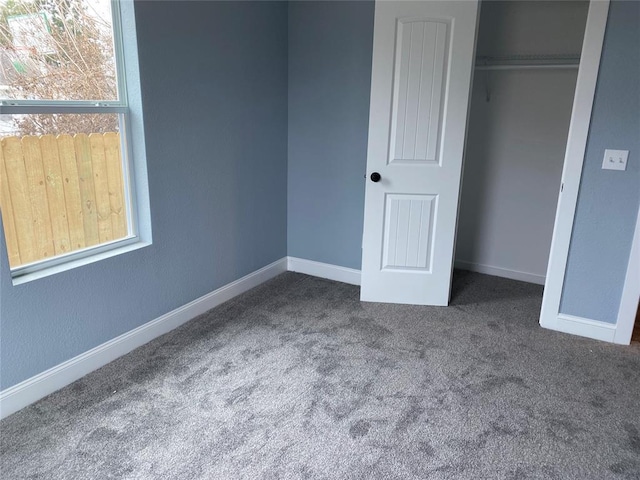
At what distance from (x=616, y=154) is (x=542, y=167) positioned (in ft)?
3.20

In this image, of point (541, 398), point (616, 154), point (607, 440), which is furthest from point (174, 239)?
point (616, 154)

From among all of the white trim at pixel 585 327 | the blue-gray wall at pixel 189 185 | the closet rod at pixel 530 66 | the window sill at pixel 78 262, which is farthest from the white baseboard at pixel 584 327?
the window sill at pixel 78 262

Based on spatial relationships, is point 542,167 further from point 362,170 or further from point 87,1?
point 87,1

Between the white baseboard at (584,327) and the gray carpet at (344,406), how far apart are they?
3.7 inches

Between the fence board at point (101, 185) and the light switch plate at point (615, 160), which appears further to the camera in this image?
the light switch plate at point (615, 160)

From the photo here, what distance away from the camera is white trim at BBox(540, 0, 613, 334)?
2.57 m

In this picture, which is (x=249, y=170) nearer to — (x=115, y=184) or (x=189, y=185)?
(x=189, y=185)

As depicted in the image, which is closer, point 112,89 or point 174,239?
point 112,89

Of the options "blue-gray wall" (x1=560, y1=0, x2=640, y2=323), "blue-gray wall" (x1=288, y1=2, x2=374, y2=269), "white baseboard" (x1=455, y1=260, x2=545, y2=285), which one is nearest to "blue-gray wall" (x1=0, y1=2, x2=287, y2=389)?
"blue-gray wall" (x1=288, y1=2, x2=374, y2=269)

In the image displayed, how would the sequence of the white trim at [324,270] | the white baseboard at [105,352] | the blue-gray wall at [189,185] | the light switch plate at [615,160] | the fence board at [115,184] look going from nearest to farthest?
the white baseboard at [105,352], the blue-gray wall at [189,185], the fence board at [115,184], the light switch plate at [615,160], the white trim at [324,270]

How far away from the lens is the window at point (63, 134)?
205cm

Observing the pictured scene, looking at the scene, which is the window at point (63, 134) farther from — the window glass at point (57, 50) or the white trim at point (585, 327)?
the white trim at point (585, 327)

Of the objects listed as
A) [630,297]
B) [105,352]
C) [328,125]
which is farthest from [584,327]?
[105,352]

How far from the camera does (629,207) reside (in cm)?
270
